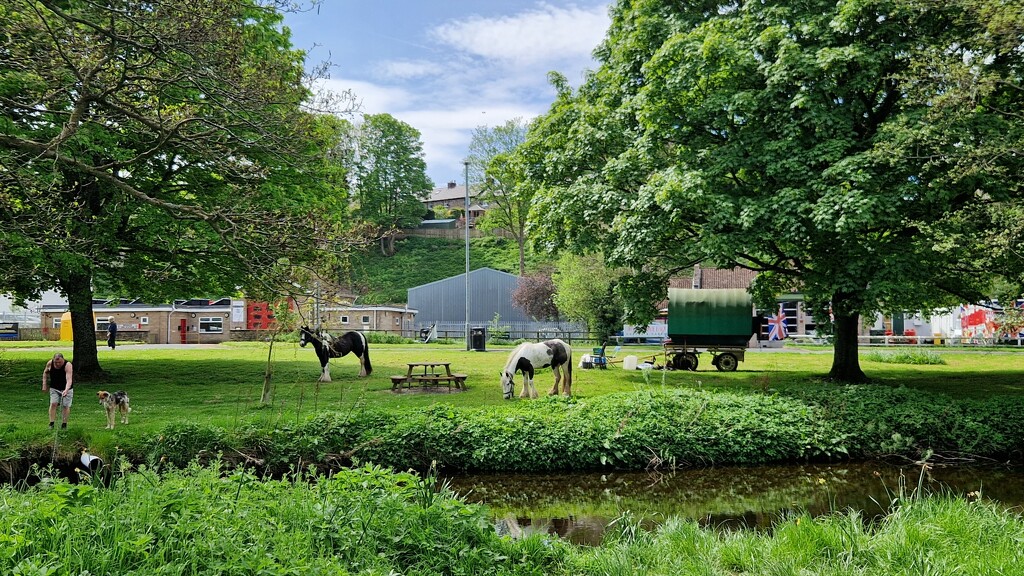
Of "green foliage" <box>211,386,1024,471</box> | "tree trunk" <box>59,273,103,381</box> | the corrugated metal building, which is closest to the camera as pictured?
"green foliage" <box>211,386,1024,471</box>

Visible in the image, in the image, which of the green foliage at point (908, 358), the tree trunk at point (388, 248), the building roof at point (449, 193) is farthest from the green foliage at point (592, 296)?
the building roof at point (449, 193)

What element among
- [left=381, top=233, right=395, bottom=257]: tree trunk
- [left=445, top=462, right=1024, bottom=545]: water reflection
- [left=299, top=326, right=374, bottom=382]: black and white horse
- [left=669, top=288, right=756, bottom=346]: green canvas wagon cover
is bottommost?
[left=445, top=462, right=1024, bottom=545]: water reflection

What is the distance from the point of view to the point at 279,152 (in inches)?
435

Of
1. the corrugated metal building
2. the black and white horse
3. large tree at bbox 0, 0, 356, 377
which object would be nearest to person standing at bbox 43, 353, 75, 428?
large tree at bbox 0, 0, 356, 377

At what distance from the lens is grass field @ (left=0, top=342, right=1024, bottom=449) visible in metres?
12.3

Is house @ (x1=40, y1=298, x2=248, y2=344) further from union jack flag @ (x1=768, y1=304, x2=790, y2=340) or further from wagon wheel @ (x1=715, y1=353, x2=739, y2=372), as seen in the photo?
union jack flag @ (x1=768, y1=304, x2=790, y2=340)

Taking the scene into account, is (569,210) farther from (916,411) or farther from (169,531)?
(169,531)

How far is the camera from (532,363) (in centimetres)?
1627

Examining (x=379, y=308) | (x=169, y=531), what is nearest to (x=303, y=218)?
(x=169, y=531)

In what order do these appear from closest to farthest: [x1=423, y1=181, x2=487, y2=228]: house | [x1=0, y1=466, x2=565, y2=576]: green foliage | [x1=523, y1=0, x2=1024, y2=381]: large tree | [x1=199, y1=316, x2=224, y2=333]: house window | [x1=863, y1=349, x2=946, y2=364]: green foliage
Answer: [x1=0, y1=466, x2=565, y2=576]: green foliage
[x1=523, y1=0, x2=1024, y2=381]: large tree
[x1=863, y1=349, x2=946, y2=364]: green foliage
[x1=199, y1=316, x2=224, y2=333]: house window
[x1=423, y1=181, x2=487, y2=228]: house

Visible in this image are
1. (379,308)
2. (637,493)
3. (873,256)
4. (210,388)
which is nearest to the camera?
(637,493)

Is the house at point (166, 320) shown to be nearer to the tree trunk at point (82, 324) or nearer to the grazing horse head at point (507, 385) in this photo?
the tree trunk at point (82, 324)

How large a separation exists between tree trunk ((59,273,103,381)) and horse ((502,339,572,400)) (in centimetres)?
1221

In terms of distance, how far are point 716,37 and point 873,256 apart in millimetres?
6320
